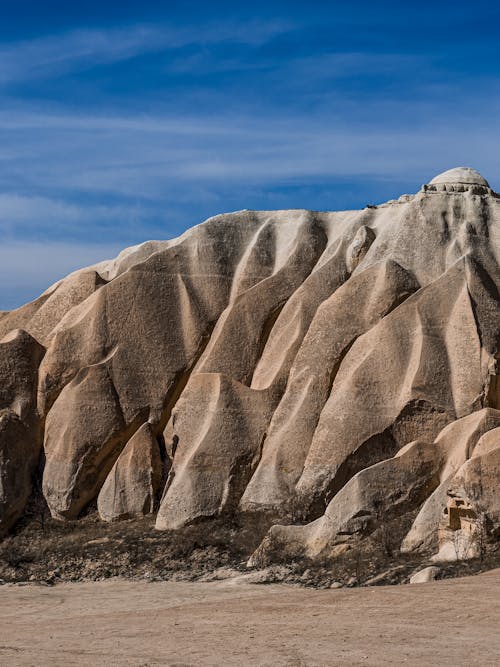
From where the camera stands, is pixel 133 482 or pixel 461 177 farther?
pixel 461 177

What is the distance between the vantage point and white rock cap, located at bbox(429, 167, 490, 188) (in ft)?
92.0

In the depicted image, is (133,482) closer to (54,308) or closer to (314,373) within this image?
(314,373)

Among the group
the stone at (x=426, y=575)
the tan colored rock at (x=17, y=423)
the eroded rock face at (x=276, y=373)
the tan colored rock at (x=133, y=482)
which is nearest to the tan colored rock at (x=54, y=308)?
the eroded rock face at (x=276, y=373)

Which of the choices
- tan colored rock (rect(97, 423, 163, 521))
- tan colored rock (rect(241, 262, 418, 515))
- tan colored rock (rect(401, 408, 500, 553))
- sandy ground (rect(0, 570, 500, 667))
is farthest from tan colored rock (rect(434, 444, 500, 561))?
tan colored rock (rect(97, 423, 163, 521))

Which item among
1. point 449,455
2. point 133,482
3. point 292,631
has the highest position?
point 449,455

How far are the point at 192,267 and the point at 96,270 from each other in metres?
3.82

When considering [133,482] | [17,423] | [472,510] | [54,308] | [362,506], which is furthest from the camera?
[54,308]

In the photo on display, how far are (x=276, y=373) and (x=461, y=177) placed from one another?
6372mm

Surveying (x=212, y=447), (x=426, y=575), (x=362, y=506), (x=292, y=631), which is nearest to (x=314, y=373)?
(x=212, y=447)

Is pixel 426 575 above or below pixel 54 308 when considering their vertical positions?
below

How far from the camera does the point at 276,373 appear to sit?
25.7m

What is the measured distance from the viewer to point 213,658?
14.1m

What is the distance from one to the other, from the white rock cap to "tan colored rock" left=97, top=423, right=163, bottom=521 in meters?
8.53

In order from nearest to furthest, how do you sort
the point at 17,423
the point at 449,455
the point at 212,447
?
the point at 449,455 < the point at 212,447 < the point at 17,423
